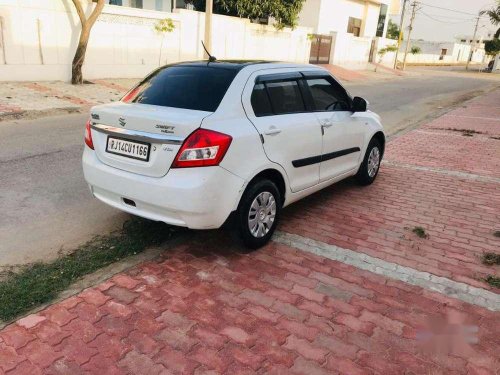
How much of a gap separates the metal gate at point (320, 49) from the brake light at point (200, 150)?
28.1 metres

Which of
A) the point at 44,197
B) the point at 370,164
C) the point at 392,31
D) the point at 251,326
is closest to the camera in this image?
the point at 251,326

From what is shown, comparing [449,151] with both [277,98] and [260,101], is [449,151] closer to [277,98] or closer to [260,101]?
[277,98]

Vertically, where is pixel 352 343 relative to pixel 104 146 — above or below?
below

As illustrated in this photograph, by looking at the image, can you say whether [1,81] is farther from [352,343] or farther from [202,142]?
[352,343]

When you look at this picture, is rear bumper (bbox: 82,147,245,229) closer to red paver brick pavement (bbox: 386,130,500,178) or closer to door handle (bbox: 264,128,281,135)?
door handle (bbox: 264,128,281,135)

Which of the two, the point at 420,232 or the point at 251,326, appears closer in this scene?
the point at 251,326

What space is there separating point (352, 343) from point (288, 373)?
539 millimetres

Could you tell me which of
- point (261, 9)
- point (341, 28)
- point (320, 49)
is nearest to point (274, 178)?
point (261, 9)

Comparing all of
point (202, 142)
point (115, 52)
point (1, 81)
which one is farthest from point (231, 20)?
point (202, 142)

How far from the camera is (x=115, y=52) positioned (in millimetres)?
15492

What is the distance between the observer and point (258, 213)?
12.7 feet

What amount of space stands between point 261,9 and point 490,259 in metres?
21.5

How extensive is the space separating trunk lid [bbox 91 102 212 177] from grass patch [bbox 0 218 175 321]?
2.54ft

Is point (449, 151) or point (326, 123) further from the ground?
point (326, 123)
